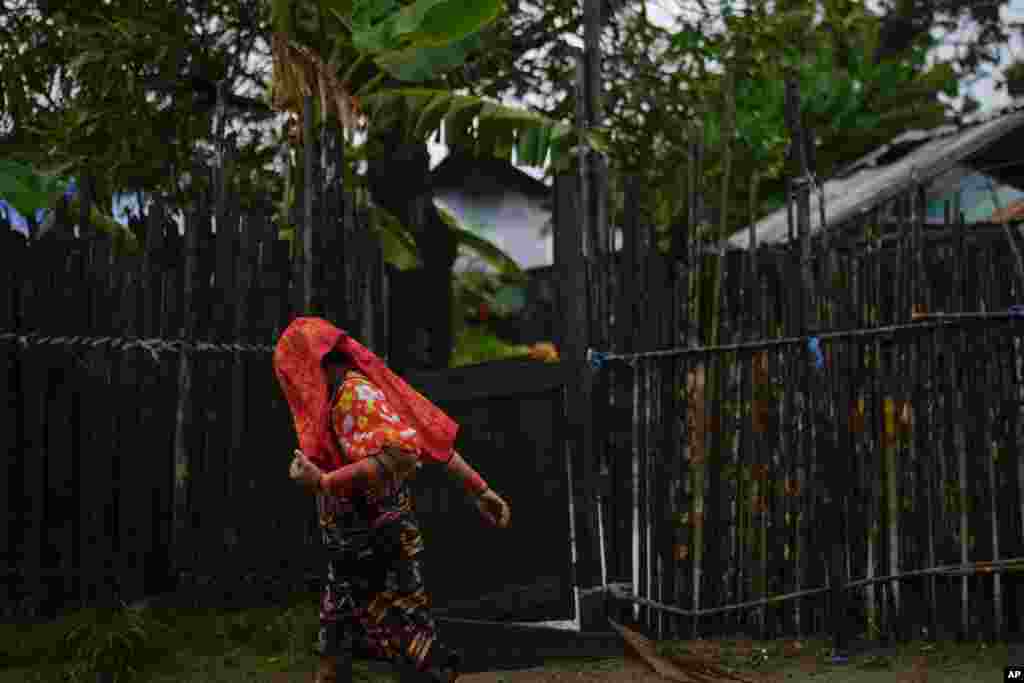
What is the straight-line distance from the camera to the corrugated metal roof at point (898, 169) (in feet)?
49.4

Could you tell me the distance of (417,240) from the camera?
12.8 metres

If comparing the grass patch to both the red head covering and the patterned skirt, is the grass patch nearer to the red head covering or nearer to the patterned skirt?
the patterned skirt

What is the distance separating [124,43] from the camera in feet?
36.3

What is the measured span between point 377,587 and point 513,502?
5.18ft

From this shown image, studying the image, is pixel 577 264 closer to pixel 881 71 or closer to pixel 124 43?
pixel 124 43

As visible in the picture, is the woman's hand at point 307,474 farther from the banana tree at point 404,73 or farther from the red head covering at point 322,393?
the banana tree at point 404,73

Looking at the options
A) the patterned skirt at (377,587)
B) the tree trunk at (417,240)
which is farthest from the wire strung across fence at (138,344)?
the tree trunk at (417,240)

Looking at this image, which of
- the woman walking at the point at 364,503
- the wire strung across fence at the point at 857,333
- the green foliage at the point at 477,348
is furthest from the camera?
the green foliage at the point at 477,348

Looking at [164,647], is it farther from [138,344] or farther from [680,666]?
[680,666]

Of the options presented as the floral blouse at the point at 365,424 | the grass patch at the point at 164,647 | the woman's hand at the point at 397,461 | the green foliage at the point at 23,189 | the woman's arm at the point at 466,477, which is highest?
the green foliage at the point at 23,189

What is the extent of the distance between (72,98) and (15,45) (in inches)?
37.6

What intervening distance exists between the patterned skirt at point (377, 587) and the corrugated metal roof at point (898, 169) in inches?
387

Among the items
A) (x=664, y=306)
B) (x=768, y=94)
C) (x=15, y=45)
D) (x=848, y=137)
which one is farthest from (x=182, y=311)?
(x=848, y=137)

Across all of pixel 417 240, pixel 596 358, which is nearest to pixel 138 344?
pixel 596 358
